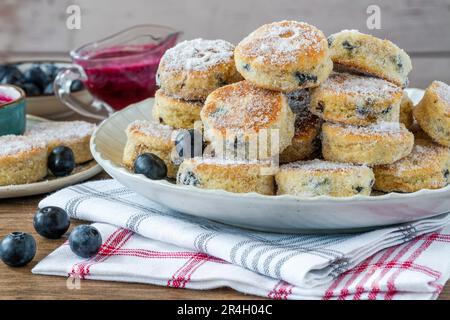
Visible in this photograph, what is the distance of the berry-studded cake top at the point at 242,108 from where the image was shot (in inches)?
51.9

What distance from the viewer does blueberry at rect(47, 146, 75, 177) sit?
1729 millimetres

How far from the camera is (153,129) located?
155 centimetres

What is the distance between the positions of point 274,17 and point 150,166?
2.56 metres

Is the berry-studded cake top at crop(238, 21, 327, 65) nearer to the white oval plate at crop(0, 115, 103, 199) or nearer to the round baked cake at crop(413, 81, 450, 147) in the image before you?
the round baked cake at crop(413, 81, 450, 147)

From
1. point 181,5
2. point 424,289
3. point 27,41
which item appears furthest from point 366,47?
point 27,41

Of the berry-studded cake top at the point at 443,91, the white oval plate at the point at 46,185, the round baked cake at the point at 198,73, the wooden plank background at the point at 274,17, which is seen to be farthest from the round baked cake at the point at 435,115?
the wooden plank background at the point at 274,17

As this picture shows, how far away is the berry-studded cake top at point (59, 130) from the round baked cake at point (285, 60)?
26.3 inches

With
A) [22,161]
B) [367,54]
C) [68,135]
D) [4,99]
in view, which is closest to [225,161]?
[367,54]

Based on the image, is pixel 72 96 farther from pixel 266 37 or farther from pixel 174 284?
pixel 174 284

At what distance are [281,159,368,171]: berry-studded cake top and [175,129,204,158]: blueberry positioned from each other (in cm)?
19

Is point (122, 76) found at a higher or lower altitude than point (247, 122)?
lower

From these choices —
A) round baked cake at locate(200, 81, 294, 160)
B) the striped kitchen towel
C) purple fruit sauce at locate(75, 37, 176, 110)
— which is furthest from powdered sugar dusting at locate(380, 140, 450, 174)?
purple fruit sauce at locate(75, 37, 176, 110)

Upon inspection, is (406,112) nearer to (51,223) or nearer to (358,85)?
(358,85)

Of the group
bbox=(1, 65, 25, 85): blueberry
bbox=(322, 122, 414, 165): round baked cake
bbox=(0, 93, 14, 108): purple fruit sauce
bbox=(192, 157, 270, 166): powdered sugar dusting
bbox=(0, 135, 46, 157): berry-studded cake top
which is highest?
bbox=(322, 122, 414, 165): round baked cake
